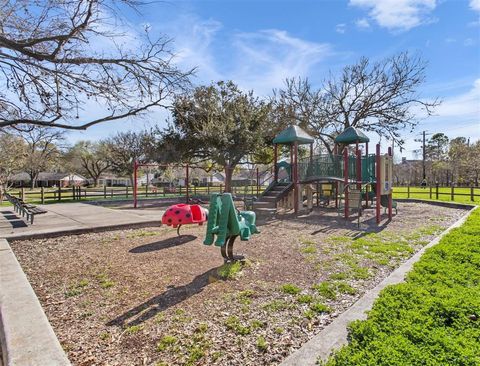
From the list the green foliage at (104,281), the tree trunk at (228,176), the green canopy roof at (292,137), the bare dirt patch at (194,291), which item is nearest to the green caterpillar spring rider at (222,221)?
the bare dirt patch at (194,291)

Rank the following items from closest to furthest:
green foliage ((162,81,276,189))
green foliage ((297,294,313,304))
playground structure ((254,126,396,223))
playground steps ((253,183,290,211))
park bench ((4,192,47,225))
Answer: green foliage ((297,294,313,304)) → park bench ((4,192,47,225)) → playground structure ((254,126,396,223)) → playground steps ((253,183,290,211)) → green foliage ((162,81,276,189))

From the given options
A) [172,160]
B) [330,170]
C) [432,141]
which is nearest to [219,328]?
[330,170]

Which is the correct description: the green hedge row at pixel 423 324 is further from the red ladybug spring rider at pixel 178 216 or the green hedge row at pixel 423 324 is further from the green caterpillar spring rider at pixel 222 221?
the red ladybug spring rider at pixel 178 216

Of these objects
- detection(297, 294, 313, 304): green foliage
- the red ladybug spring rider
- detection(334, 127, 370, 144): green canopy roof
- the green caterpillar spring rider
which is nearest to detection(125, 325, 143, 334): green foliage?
the green caterpillar spring rider

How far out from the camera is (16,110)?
267 inches

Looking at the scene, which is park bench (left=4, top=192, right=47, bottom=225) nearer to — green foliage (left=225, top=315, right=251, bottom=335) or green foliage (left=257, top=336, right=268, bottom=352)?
green foliage (left=225, top=315, right=251, bottom=335)

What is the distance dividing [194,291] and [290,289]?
1275 millimetres

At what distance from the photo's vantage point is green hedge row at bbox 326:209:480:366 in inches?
90.8

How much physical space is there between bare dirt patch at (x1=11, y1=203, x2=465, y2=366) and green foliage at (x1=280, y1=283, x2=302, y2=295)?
0.01m

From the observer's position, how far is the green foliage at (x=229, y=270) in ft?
15.3

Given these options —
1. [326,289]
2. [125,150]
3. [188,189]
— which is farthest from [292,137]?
[125,150]

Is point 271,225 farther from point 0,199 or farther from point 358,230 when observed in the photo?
point 0,199

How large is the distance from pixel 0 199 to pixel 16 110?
1580cm

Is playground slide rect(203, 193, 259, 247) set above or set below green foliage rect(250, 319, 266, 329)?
above
